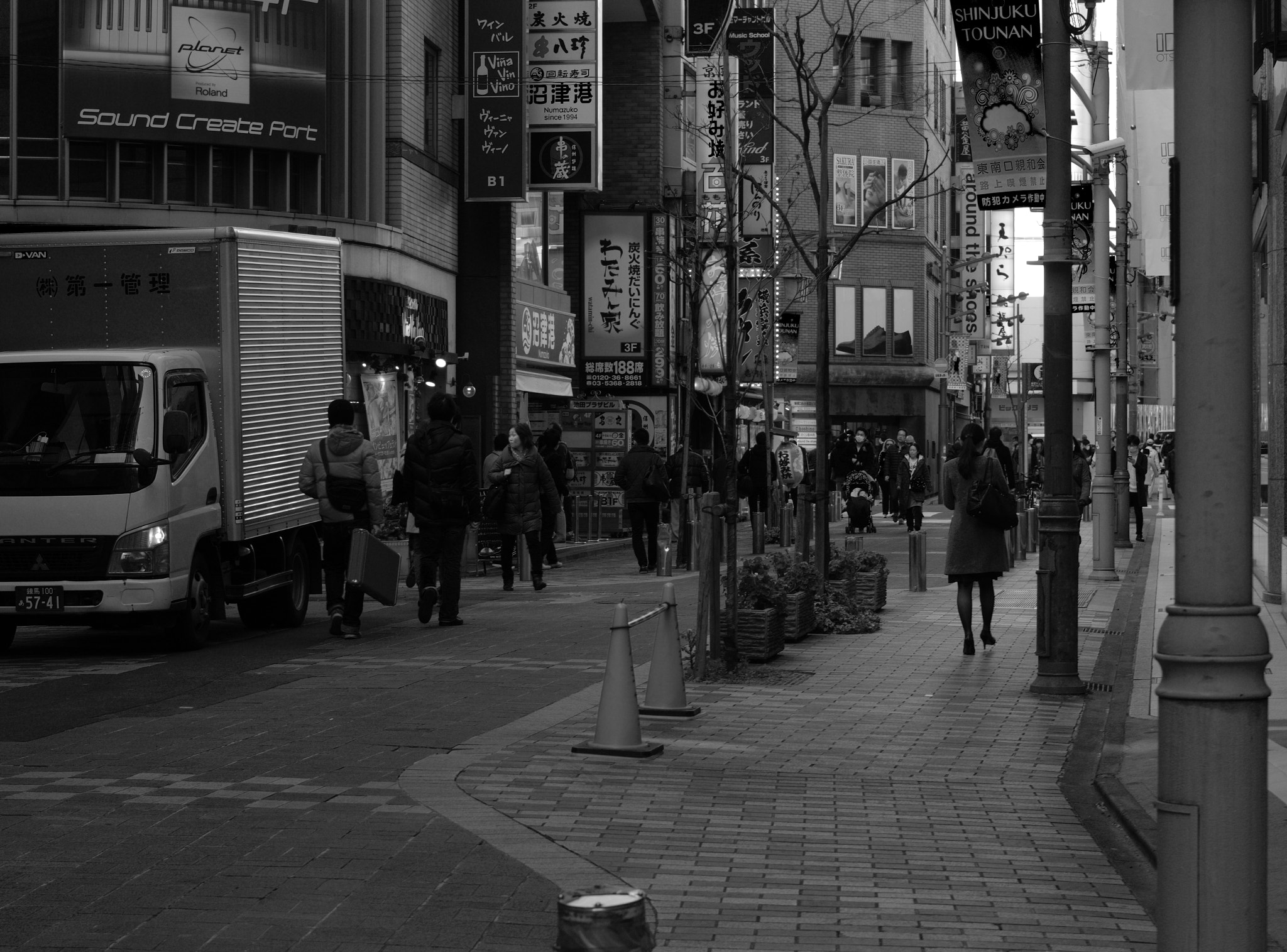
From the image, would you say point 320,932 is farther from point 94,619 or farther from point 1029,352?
point 1029,352

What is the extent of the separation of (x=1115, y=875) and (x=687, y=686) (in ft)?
17.5

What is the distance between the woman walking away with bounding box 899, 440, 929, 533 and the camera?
99.7 ft

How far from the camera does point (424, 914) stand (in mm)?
5969

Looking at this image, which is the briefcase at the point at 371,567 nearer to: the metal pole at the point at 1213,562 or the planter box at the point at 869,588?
the planter box at the point at 869,588

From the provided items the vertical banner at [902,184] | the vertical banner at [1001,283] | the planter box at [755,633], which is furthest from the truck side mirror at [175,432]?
the vertical banner at [902,184]

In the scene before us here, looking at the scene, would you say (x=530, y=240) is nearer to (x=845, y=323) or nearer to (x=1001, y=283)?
(x=845, y=323)

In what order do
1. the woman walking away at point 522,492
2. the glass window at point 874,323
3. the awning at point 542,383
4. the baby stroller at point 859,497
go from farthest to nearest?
the glass window at point 874,323
the baby stroller at point 859,497
the awning at point 542,383
the woman walking away at point 522,492

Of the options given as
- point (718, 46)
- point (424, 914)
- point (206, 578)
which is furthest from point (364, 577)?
point (718, 46)

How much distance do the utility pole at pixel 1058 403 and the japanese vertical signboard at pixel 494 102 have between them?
17.9 meters

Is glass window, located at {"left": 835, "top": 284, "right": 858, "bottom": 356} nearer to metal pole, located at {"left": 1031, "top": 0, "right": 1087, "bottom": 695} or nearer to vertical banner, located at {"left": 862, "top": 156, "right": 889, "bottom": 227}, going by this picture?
vertical banner, located at {"left": 862, "top": 156, "right": 889, "bottom": 227}

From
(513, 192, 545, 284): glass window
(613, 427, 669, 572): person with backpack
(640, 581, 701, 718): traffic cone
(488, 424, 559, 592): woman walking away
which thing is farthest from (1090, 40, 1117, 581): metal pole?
→ (640, 581, 701, 718): traffic cone

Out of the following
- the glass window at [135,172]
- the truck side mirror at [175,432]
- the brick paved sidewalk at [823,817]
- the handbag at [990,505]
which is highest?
the glass window at [135,172]

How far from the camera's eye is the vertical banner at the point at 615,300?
3819 centimetres

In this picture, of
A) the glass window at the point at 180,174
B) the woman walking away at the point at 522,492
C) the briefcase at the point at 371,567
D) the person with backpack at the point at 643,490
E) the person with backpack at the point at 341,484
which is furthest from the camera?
the glass window at the point at 180,174
